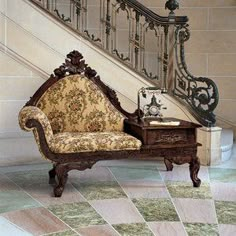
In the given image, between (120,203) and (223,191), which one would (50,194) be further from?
(223,191)

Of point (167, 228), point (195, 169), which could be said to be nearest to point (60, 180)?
point (167, 228)

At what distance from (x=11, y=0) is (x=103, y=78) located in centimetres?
134

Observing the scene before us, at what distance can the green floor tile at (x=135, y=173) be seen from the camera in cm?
434

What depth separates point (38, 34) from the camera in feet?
16.5

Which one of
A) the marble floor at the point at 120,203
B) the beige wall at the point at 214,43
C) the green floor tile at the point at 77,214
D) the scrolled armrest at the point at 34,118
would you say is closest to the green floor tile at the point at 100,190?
the marble floor at the point at 120,203

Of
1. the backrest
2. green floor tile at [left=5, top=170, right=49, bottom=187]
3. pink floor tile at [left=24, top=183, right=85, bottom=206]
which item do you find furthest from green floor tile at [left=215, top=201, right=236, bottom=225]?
green floor tile at [left=5, top=170, right=49, bottom=187]

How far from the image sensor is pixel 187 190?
3938 millimetres

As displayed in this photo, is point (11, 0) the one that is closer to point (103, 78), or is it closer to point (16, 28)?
point (16, 28)

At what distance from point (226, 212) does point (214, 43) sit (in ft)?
11.4

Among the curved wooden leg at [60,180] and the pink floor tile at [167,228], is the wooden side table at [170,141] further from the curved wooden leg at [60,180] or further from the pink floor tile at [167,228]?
the pink floor tile at [167,228]

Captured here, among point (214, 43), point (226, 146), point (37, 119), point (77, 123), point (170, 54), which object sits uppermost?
point (214, 43)

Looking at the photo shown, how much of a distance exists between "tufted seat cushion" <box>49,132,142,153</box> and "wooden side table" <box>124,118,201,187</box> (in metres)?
0.10

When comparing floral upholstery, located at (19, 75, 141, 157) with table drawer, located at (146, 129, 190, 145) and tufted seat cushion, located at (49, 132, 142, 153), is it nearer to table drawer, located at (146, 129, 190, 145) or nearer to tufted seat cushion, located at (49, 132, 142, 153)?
tufted seat cushion, located at (49, 132, 142, 153)

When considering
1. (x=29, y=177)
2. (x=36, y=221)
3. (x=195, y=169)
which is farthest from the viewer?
(x=29, y=177)
